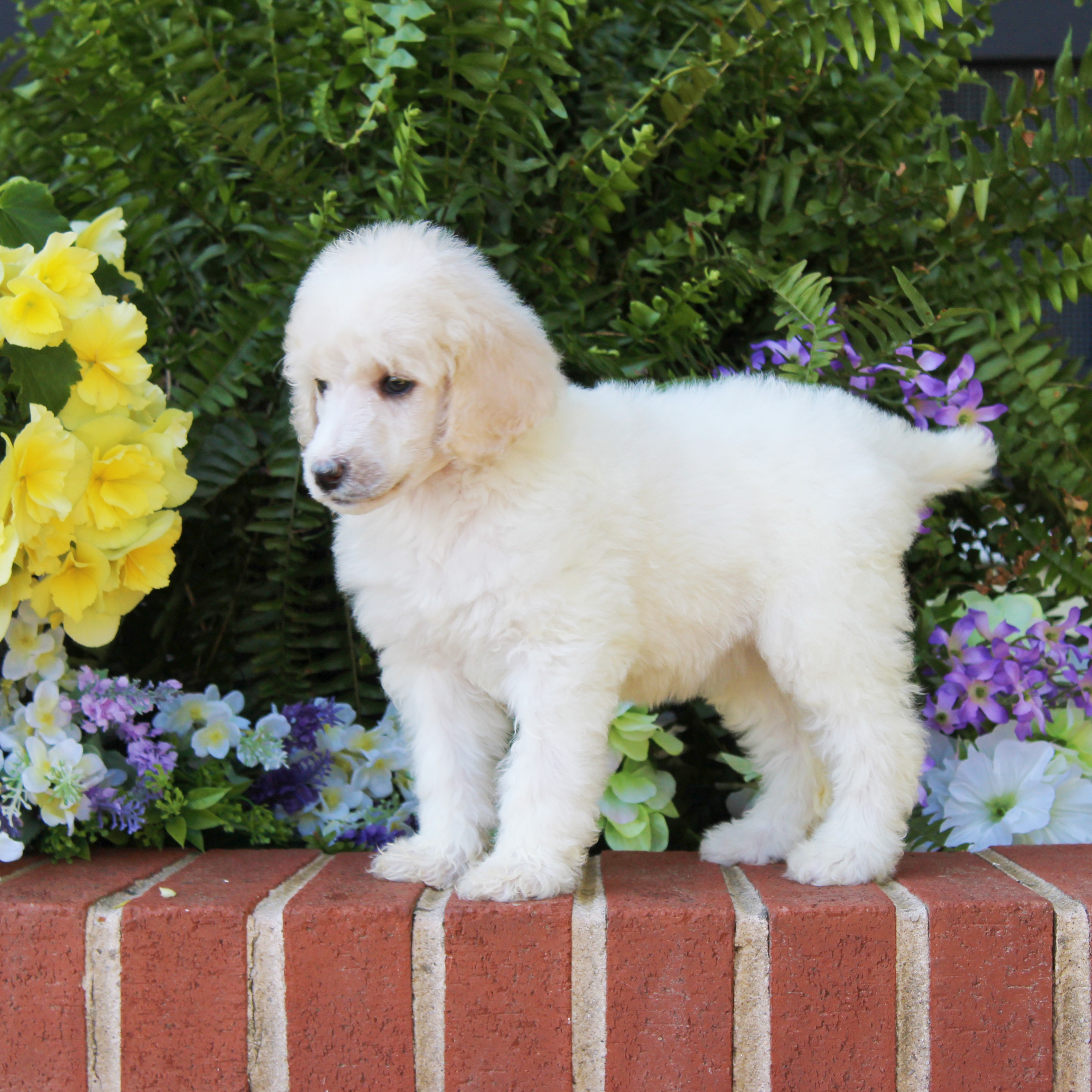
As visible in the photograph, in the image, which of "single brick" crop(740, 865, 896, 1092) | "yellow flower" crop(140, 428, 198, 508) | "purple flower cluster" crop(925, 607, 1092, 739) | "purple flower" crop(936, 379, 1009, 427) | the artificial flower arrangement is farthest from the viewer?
"purple flower" crop(936, 379, 1009, 427)

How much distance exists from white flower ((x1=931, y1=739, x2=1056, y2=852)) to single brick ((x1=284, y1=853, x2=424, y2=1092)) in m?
1.36

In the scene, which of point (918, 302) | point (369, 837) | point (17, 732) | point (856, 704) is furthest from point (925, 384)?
point (17, 732)

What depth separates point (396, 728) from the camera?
2719mm

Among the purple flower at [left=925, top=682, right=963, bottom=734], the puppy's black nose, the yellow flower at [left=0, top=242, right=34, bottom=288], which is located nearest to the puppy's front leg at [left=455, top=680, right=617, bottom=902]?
the puppy's black nose

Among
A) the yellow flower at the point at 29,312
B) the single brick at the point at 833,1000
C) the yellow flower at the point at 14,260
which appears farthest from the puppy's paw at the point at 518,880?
the yellow flower at the point at 14,260

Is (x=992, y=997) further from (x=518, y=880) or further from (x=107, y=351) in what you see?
(x=107, y=351)

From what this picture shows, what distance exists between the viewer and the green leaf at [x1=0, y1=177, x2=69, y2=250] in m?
2.34

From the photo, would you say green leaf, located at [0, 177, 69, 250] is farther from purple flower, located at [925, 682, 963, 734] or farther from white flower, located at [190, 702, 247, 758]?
purple flower, located at [925, 682, 963, 734]

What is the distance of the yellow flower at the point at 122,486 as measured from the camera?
2197 millimetres

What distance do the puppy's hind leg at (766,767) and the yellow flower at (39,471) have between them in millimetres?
1410

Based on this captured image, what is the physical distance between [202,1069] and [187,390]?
1521 mm

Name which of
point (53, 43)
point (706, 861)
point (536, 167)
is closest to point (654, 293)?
point (536, 167)

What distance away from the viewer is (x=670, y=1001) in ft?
6.13

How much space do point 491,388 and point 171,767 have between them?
1059 mm
